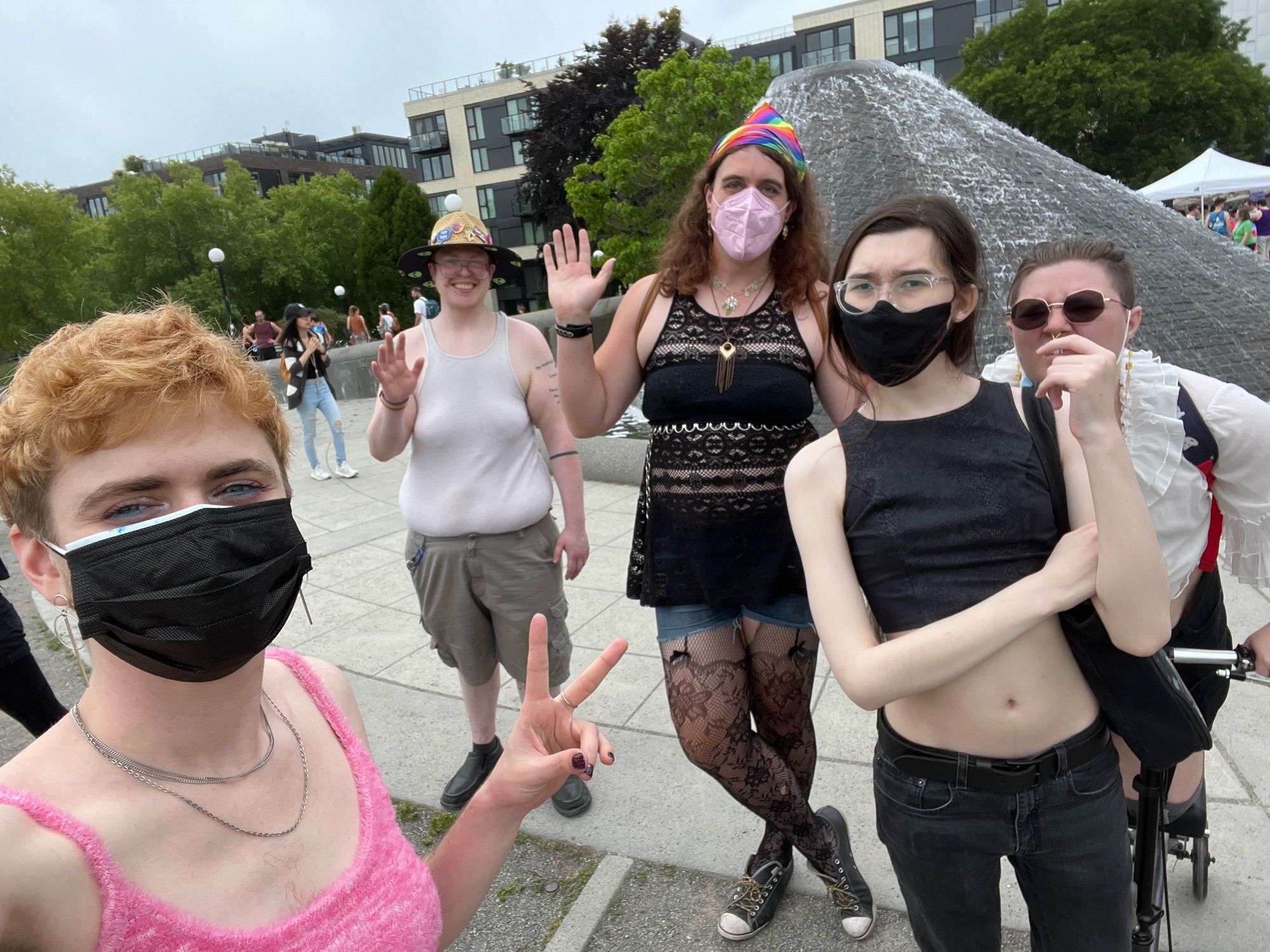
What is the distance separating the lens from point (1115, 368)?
1396 mm

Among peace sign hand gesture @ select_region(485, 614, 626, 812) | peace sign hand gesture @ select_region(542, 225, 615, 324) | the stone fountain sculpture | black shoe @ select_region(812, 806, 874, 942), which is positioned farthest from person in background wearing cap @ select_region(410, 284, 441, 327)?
the stone fountain sculpture

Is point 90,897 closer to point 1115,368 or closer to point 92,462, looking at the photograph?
point 92,462

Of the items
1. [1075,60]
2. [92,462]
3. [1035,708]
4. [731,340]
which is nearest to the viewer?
[92,462]

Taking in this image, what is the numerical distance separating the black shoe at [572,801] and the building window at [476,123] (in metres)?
60.9

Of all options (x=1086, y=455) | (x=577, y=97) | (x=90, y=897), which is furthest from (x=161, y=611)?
(x=577, y=97)

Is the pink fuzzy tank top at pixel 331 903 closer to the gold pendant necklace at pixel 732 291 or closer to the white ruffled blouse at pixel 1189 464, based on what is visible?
the gold pendant necklace at pixel 732 291

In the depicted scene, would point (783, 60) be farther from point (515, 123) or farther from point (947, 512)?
point (947, 512)

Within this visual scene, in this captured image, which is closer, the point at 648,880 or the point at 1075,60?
the point at 648,880

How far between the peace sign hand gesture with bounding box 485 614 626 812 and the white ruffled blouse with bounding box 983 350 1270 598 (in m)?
1.27

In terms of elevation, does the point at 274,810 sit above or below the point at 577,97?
below

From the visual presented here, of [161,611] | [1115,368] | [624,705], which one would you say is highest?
[1115,368]

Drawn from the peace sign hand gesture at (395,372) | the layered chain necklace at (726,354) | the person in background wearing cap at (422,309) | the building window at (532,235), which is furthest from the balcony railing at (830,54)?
the layered chain necklace at (726,354)

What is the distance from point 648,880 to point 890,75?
9.78m

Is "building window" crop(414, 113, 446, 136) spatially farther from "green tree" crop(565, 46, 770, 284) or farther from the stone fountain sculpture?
the stone fountain sculpture
